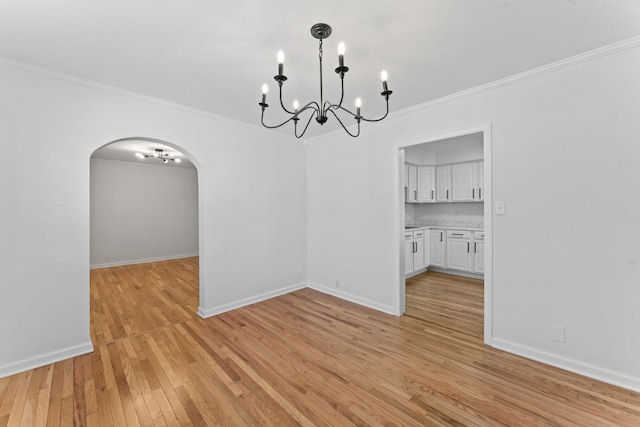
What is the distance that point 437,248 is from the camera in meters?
5.40

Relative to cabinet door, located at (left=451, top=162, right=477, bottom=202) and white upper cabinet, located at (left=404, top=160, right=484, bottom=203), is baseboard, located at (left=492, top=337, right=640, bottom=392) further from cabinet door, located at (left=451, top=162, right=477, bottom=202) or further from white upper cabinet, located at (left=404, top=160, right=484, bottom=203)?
cabinet door, located at (left=451, top=162, right=477, bottom=202)

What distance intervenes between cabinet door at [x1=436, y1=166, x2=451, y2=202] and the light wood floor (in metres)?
2.90

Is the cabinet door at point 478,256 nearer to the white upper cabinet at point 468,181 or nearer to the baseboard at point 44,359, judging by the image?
the white upper cabinet at point 468,181

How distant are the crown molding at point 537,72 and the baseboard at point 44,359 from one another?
14.2 ft

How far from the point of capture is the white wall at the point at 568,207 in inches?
79.4

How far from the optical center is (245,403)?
189 centimetres

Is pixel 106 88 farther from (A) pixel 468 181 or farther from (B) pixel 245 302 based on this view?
(A) pixel 468 181

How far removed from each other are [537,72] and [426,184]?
3416mm

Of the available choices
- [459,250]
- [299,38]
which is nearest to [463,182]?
[459,250]

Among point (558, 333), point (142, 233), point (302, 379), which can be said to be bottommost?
point (302, 379)

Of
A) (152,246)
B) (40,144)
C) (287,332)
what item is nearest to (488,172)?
(287,332)

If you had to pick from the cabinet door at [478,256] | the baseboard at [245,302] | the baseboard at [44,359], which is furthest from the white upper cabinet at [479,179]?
the baseboard at [44,359]

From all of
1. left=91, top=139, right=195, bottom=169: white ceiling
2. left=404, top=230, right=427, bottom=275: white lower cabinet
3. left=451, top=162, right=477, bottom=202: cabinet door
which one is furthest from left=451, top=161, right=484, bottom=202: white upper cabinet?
left=91, top=139, right=195, bottom=169: white ceiling

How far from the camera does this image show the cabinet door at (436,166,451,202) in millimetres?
5566
